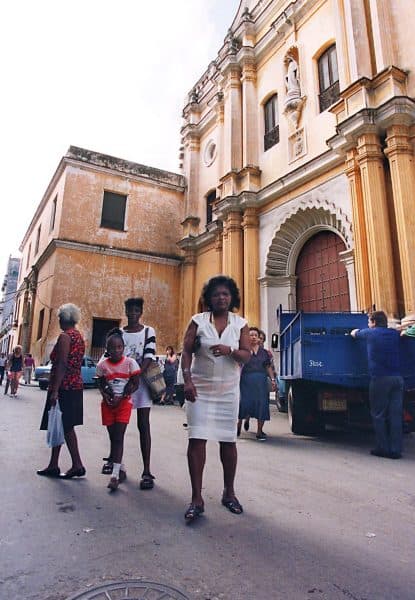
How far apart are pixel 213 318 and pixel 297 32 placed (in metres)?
14.7

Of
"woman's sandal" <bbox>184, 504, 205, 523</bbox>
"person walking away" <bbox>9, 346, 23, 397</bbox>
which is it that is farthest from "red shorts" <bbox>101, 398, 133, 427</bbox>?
"person walking away" <bbox>9, 346, 23, 397</bbox>

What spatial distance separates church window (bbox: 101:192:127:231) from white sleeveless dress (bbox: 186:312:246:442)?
17.5m

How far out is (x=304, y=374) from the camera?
5.65 metres

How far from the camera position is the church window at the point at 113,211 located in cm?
1953

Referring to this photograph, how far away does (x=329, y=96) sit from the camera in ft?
40.3

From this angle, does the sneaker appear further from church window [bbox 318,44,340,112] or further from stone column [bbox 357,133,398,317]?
church window [bbox 318,44,340,112]

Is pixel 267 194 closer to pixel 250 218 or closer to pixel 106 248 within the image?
pixel 250 218

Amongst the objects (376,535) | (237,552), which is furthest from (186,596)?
(376,535)

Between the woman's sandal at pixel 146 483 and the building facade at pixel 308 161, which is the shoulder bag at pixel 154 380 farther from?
the building facade at pixel 308 161

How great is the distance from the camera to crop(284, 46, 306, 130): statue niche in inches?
519

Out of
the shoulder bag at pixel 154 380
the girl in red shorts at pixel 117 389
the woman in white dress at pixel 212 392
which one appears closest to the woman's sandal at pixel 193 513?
the woman in white dress at pixel 212 392

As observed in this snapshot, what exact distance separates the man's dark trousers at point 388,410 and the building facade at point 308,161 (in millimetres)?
4177

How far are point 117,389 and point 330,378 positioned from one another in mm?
3262

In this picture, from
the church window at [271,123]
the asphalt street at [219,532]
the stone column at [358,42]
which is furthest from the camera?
the church window at [271,123]
